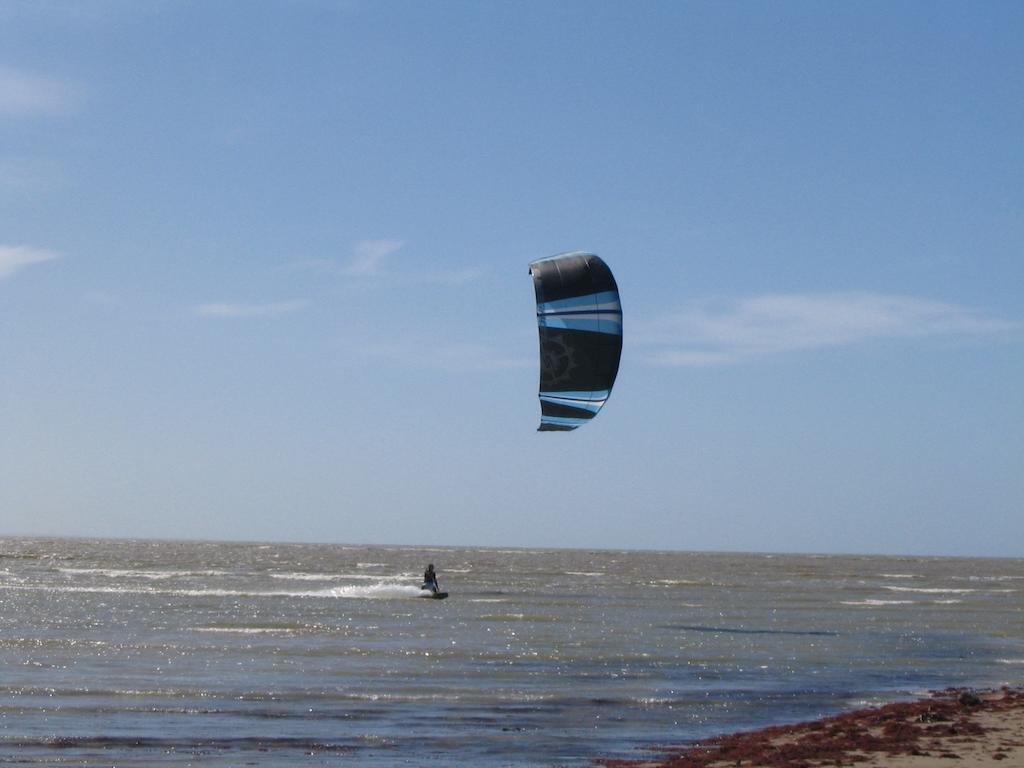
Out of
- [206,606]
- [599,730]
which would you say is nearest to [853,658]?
[599,730]

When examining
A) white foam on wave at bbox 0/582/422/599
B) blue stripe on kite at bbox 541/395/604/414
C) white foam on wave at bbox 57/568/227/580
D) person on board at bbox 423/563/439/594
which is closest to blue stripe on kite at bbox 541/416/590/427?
blue stripe on kite at bbox 541/395/604/414

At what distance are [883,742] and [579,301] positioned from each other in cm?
1062

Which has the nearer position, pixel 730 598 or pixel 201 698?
pixel 201 698

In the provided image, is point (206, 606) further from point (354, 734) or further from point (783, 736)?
point (783, 736)

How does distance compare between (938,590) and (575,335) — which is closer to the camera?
(575,335)

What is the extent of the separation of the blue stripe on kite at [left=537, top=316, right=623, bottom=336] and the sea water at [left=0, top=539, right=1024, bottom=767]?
18.6 ft

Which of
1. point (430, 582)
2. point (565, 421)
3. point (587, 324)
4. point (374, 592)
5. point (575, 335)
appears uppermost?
point (587, 324)

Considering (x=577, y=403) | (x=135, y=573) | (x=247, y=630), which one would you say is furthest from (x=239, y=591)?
(x=577, y=403)

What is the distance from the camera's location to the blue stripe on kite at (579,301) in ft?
69.7

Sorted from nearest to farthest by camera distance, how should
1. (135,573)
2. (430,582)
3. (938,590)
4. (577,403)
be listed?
1. (577,403)
2. (430,582)
3. (938,590)
4. (135,573)

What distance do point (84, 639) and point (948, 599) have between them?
3093 cm

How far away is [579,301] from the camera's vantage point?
844 inches

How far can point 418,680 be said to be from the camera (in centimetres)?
1845

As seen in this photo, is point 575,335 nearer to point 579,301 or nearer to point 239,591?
point 579,301
